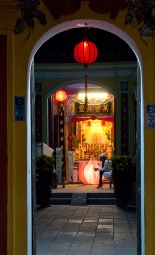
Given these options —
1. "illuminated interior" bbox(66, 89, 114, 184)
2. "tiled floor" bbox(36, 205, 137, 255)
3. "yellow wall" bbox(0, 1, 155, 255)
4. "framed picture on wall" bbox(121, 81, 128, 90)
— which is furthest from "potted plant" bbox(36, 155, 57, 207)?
"yellow wall" bbox(0, 1, 155, 255)

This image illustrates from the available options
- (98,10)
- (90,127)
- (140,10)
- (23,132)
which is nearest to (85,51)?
(98,10)

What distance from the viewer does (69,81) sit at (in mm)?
16484

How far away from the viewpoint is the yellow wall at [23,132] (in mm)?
6254

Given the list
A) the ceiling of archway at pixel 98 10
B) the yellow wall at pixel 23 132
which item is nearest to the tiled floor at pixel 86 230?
the yellow wall at pixel 23 132

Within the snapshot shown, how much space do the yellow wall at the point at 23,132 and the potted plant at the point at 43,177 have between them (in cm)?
765

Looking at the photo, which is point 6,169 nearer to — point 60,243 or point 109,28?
point 109,28

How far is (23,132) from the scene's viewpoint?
6363 mm

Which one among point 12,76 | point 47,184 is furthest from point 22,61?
point 47,184

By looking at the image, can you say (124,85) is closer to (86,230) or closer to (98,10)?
(86,230)

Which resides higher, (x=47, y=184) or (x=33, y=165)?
(x=33, y=165)

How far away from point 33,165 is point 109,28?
6.92ft

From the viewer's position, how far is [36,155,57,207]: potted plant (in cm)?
1410

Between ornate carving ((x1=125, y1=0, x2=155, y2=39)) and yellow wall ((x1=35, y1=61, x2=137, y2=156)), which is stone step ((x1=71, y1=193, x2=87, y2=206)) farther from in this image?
ornate carving ((x1=125, y1=0, x2=155, y2=39))

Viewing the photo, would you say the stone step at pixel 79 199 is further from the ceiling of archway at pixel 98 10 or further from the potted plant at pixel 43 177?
the ceiling of archway at pixel 98 10
